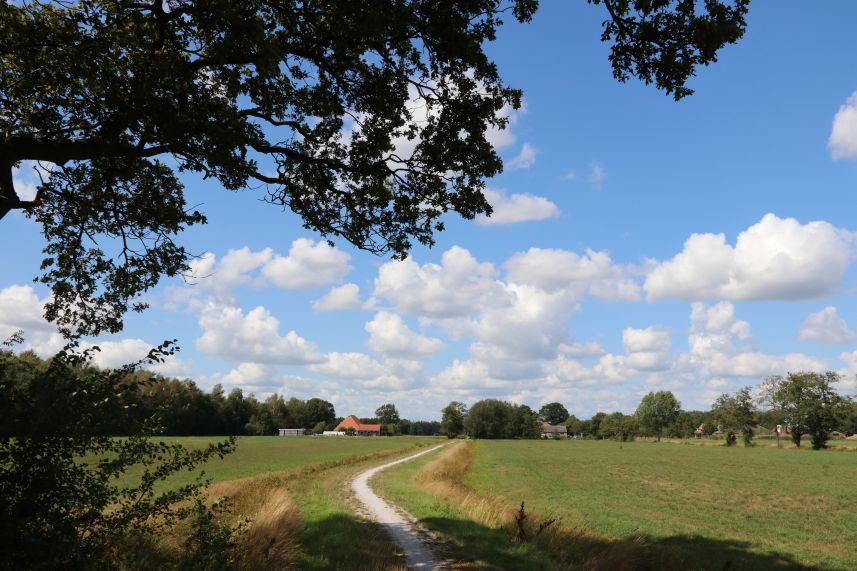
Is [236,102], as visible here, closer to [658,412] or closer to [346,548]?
[346,548]

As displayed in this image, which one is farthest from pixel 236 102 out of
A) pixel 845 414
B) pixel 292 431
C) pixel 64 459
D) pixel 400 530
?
pixel 292 431

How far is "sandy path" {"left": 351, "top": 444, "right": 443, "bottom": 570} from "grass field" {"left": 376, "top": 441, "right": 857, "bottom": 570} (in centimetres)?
69

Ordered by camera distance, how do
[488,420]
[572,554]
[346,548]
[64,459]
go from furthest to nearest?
[488,420], [572,554], [346,548], [64,459]

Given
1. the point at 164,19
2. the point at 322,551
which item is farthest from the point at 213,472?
the point at 164,19

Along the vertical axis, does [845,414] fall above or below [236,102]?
below

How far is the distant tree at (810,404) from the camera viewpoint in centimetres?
9931

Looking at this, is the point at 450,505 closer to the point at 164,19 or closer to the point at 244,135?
the point at 244,135

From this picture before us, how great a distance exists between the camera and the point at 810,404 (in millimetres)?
101562

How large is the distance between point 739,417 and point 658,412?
64959 mm

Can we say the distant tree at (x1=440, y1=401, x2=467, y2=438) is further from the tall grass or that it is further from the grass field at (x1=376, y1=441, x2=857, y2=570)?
the tall grass

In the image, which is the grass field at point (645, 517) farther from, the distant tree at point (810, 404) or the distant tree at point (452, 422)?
the distant tree at point (452, 422)

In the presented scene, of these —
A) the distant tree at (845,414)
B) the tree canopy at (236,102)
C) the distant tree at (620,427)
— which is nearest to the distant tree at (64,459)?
the tree canopy at (236,102)

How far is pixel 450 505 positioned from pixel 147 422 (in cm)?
1274

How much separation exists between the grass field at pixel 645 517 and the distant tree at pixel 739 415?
3187 inches
